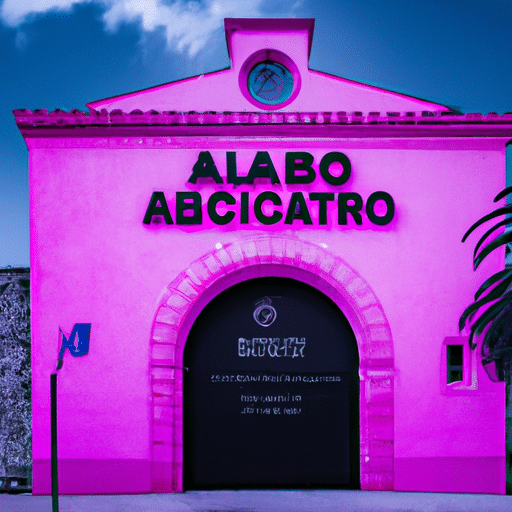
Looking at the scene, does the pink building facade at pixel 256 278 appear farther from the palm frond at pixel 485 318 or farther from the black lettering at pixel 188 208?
the palm frond at pixel 485 318

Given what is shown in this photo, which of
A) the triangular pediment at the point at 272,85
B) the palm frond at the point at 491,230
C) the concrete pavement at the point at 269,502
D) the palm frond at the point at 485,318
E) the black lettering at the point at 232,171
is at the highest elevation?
the triangular pediment at the point at 272,85

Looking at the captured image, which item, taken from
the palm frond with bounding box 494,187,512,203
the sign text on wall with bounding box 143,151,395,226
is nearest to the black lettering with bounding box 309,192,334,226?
the sign text on wall with bounding box 143,151,395,226

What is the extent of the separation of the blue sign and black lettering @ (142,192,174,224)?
1.60m

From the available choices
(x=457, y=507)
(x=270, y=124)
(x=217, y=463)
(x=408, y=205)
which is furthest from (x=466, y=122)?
(x=217, y=463)

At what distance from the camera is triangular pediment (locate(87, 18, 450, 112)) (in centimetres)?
691

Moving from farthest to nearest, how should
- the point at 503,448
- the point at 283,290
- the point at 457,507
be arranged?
the point at 283,290, the point at 503,448, the point at 457,507

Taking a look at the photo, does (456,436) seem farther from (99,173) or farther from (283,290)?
(99,173)

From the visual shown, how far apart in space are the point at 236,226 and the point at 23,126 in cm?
304

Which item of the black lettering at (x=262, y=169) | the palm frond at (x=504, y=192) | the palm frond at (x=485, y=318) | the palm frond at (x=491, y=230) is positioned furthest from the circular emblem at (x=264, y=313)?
the palm frond at (x=504, y=192)

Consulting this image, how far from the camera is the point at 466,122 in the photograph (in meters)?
6.35

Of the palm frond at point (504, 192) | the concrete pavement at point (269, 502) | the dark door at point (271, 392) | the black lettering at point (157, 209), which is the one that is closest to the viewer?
the concrete pavement at point (269, 502)

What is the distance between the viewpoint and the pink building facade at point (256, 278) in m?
6.26

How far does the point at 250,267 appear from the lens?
21.2 feet

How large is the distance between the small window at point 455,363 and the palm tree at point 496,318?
268 mm
